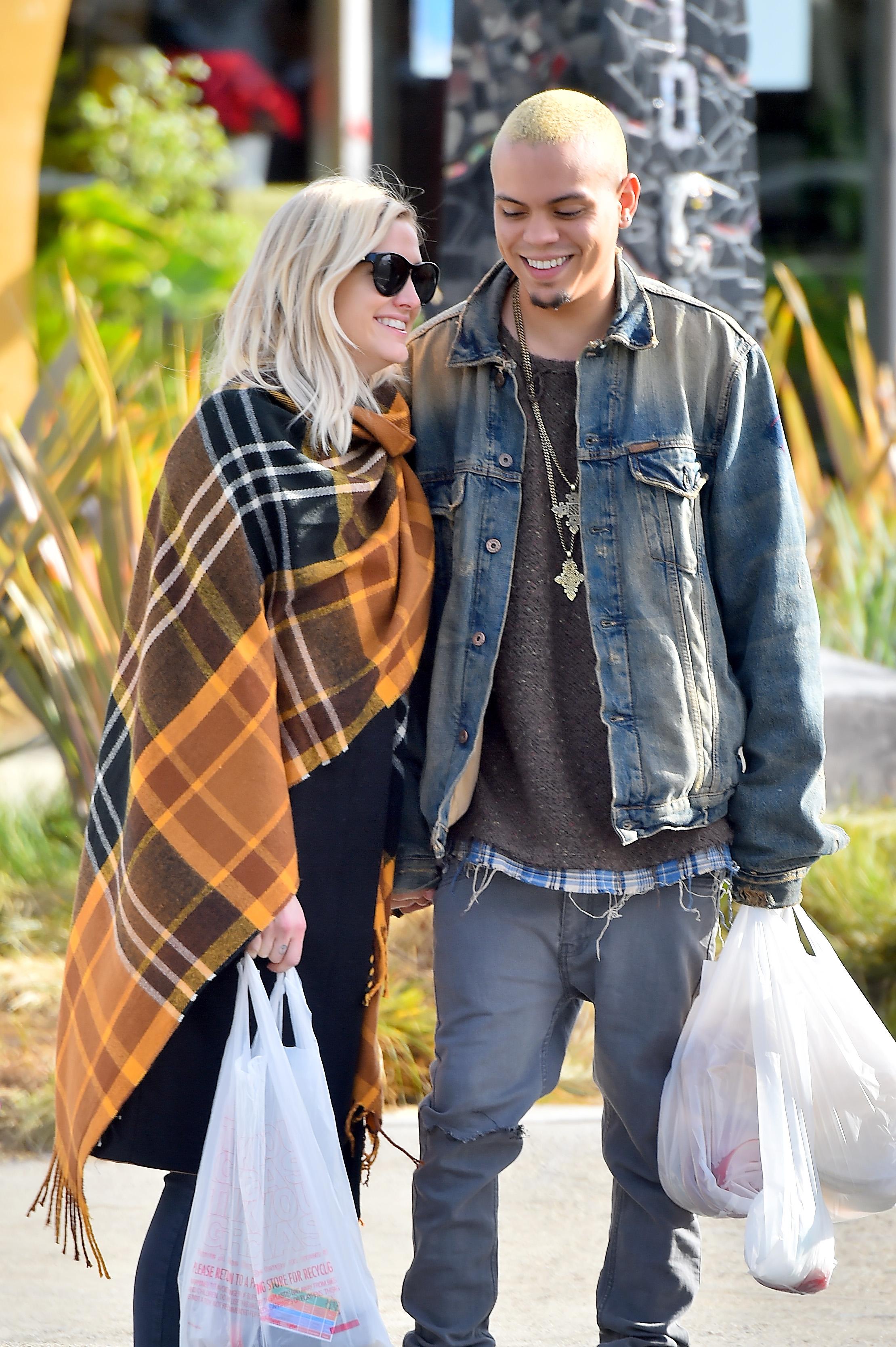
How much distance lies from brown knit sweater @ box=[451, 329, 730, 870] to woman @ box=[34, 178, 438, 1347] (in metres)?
0.17

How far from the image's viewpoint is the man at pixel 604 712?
2363 millimetres

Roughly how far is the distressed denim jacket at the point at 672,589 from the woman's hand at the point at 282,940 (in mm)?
282

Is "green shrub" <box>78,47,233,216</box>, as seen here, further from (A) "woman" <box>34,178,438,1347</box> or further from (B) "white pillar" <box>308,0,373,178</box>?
(A) "woman" <box>34,178,438,1347</box>

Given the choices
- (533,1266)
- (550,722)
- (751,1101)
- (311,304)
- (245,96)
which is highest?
(245,96)

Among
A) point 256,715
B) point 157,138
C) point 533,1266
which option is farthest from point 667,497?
point 157,138

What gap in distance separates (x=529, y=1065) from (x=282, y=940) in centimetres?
48

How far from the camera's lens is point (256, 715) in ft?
7.26

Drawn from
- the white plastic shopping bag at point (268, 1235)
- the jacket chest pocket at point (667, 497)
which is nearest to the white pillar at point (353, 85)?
the jacket chest pocket at point (667, 497)

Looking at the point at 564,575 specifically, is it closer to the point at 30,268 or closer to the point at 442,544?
the point at 442,544

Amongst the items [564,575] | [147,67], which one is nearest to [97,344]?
[564,575]

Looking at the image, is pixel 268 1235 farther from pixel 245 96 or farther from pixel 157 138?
pixel 245 96

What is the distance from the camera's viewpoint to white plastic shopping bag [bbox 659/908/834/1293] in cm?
228

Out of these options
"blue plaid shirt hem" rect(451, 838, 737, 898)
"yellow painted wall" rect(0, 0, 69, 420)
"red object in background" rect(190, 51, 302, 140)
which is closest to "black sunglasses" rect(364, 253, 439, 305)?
"blue plaid shirt hem" rect(451, 838, 737, 898)

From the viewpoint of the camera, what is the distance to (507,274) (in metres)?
2.53
